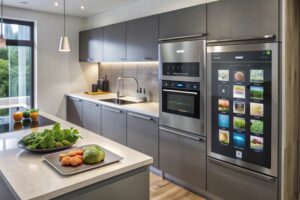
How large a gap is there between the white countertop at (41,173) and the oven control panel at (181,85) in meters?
1.23

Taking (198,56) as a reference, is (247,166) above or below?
below

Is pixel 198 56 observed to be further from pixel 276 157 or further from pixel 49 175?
pixel 49 175

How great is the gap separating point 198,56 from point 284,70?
873 millimetres

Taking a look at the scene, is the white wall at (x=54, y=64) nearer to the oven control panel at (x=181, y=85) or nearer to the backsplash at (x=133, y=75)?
the backsplash at (x=133, y=75)

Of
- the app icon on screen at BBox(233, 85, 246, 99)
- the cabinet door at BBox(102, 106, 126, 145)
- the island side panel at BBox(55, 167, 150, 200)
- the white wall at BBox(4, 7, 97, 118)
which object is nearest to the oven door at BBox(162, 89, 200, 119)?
the app icon on screen at BBox(233, 85, 246, 99)

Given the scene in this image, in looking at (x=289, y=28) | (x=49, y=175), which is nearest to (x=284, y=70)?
(x=289, y=28)

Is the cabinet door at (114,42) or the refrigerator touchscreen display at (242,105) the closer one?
the refrigerator touchscreen display at (242,105)

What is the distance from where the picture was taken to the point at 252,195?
2262 mm

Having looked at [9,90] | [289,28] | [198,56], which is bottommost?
[9,90]

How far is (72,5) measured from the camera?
4332 mm

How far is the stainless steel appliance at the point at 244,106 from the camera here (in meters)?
2.09

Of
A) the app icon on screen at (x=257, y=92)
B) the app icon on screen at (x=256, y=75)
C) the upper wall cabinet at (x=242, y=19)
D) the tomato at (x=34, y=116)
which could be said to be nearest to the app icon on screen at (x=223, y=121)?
the app icon on screen at (x=257, y=92)

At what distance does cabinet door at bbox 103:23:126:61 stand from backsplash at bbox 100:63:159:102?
0.41 metres

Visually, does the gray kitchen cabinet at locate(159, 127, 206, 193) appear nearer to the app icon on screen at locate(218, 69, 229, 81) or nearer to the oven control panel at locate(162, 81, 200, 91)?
the oven control panel at locate(162, 81, 200, 91)
